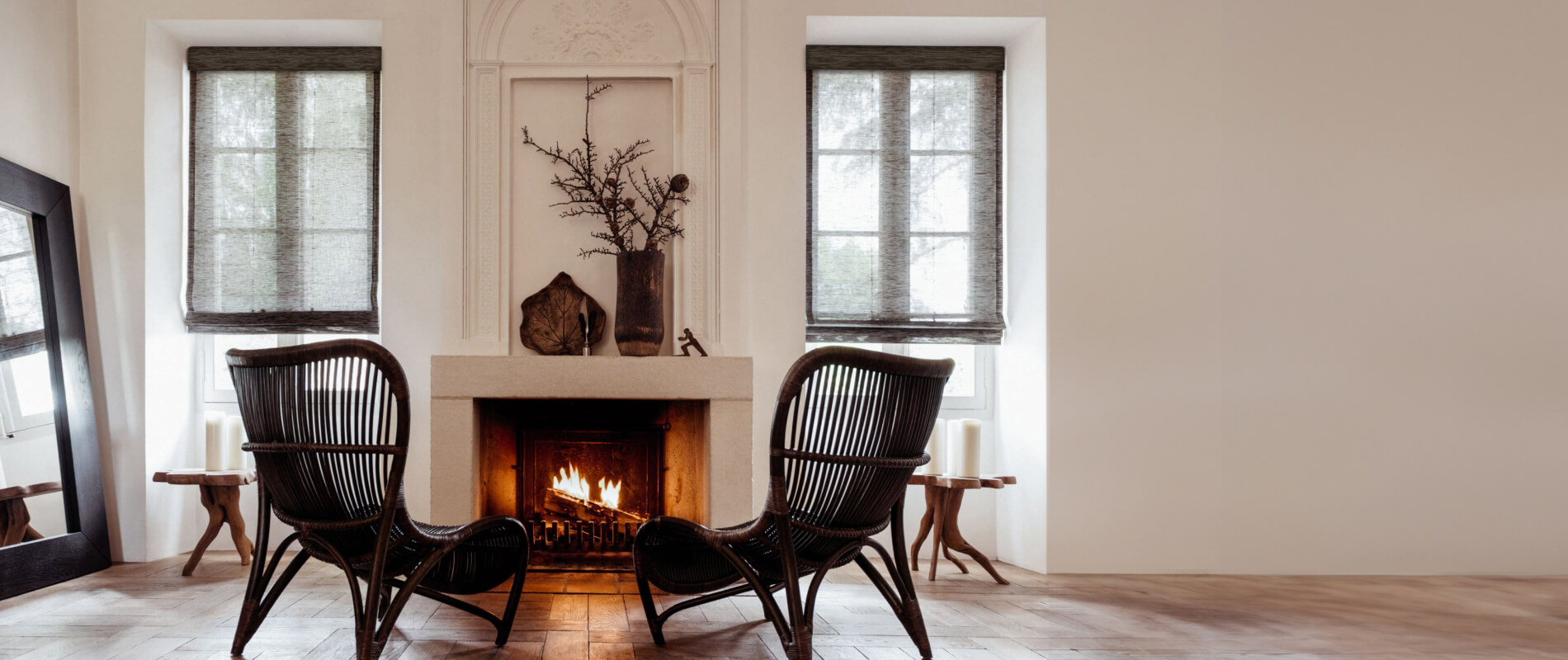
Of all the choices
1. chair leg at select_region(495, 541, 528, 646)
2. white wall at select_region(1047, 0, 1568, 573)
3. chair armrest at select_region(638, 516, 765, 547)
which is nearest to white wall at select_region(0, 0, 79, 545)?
chair leg at select_region(495, 541, 528, 646)

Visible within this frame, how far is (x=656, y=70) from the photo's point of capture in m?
4.50

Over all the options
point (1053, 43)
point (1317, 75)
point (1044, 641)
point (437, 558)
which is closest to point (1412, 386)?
point (1317, 75)

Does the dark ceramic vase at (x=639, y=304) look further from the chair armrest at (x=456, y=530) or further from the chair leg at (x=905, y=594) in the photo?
the chair leg at (x=905, y=594)

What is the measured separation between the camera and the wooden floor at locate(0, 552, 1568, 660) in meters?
2.85

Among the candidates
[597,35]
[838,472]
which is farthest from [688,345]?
[838,472]

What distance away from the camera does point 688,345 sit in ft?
14.1

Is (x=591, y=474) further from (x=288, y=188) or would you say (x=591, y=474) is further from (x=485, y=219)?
(x=288, y=188)

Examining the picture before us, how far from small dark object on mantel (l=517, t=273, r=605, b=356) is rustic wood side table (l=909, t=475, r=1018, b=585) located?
1713 millimetres

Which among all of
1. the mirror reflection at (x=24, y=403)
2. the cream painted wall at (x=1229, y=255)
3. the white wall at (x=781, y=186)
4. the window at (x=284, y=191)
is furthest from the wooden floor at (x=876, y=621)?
the window at (x=284, y=191)

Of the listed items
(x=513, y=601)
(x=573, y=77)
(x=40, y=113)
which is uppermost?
(x=573, y=77)

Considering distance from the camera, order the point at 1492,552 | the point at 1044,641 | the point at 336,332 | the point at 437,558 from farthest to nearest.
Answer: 1. the point at 336,332
2. the point at 1492,552
3. the point at 1044,641
4. the point at 437,558

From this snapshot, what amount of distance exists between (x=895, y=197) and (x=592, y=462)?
2150 mm

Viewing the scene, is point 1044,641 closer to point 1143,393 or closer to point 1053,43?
point 1143,393

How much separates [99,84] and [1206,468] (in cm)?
583
